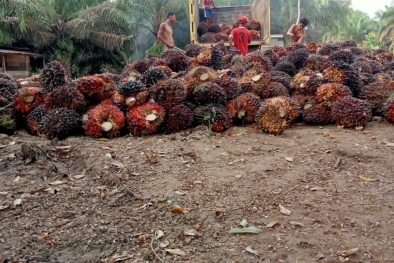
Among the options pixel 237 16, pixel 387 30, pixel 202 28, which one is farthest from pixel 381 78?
pixel 387 30

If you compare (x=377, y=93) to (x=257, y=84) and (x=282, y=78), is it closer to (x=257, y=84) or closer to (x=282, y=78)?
(x=282, y=78)

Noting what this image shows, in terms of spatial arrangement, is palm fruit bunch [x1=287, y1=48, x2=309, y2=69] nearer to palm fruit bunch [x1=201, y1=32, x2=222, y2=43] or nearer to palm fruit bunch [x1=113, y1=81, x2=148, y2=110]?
palm fruit bunch [x1=113, y1=81, x2=148, y2=110]

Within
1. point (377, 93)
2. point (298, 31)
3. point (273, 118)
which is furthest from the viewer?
point (298, 31)

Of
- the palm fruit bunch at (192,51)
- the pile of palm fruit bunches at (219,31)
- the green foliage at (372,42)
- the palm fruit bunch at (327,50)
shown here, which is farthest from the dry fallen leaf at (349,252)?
the green foliage at (372,42)

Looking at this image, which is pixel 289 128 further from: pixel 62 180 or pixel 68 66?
pixel 68 66

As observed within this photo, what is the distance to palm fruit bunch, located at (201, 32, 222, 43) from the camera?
10133 millimetres

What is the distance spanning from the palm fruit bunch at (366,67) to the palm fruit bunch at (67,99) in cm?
398

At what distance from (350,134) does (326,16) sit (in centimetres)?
3070

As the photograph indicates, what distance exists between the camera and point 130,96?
4371mm

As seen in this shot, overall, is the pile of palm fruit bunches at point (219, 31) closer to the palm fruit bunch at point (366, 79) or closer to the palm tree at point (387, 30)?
the palm fruit bunch at point (366, 79)

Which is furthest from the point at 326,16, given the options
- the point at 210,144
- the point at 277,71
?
the point at 210,144

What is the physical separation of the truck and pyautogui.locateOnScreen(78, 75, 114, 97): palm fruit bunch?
556 cm

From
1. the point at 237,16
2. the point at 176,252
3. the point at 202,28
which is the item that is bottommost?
the point at 176,252

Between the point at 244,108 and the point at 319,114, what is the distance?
89 centimetres
